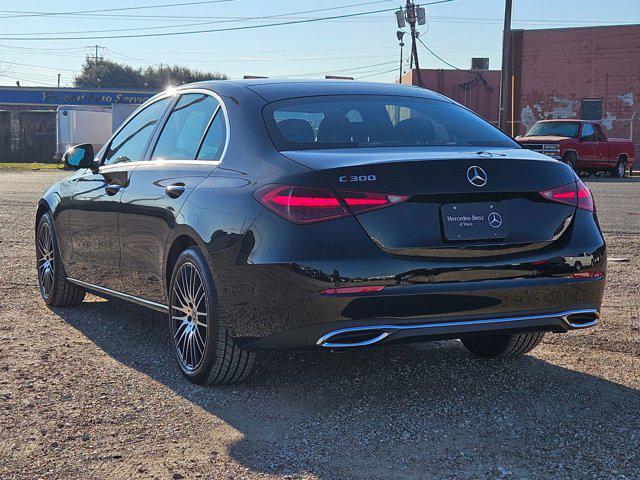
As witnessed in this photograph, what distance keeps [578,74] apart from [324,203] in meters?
45.4

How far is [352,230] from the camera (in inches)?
167

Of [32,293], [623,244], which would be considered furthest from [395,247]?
[623,244]

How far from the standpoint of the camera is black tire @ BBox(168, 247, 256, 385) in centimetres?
475

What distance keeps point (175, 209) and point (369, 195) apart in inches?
52.5

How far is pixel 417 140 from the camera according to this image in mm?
5086

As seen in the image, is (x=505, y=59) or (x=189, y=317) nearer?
(x=189, y=317)

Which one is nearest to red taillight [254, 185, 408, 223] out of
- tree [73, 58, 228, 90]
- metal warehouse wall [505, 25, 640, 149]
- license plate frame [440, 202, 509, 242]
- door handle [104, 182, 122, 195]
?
license plate frame [440, 202, 509, 242]

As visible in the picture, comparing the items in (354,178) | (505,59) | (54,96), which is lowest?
(354,178)

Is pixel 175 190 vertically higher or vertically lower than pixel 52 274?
higher

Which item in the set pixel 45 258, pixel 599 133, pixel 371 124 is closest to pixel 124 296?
pixel 45 258

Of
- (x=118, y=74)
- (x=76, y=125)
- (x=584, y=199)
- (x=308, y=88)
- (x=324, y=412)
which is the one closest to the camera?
(x=324, y=412)

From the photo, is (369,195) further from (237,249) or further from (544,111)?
(544,111)

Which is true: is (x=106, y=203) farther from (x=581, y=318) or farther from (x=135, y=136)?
(x=581, y=318)

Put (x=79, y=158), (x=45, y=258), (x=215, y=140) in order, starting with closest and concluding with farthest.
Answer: (x=215, y=140)
(x=79, y=158)
(x=45, y=258)
